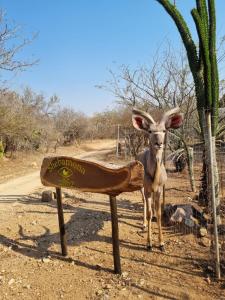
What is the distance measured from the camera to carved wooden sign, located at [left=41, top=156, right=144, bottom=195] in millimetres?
4227

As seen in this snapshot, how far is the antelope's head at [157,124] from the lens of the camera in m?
4.81

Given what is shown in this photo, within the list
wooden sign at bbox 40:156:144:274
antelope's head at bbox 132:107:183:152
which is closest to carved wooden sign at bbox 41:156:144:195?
wooden sign at bbox 40:156:144:274

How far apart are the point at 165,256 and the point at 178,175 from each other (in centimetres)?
879

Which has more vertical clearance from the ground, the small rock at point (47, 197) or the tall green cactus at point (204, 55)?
the tall green cactus at point (204, 55)

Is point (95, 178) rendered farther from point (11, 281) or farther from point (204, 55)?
point (204, 55)

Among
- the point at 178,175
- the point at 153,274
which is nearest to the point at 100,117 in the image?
the point at 178,175

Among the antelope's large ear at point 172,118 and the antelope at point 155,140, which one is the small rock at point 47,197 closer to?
the antelope at point 155,140

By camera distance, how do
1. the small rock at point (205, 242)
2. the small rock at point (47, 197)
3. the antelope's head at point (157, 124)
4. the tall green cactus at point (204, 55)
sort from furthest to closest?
the small rock at point (47, 197)
the tall green cactus at point (204, 55)
the small rock at point (205, 242)
the antelope's head at point (157, 124)

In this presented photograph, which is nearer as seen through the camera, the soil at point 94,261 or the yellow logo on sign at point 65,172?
the soil at point 94,261

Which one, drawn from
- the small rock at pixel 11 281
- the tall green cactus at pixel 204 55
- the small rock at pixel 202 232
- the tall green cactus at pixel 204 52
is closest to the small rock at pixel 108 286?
the small rock at pixel 11 281

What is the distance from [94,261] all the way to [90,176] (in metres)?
1.44

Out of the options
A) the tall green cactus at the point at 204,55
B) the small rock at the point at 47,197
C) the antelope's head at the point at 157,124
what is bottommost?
the small rock at the point at 47,197

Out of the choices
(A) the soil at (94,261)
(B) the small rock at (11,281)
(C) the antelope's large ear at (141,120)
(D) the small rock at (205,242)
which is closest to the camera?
(A) the soil at (94,261)

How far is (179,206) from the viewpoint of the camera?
6.65 metres
